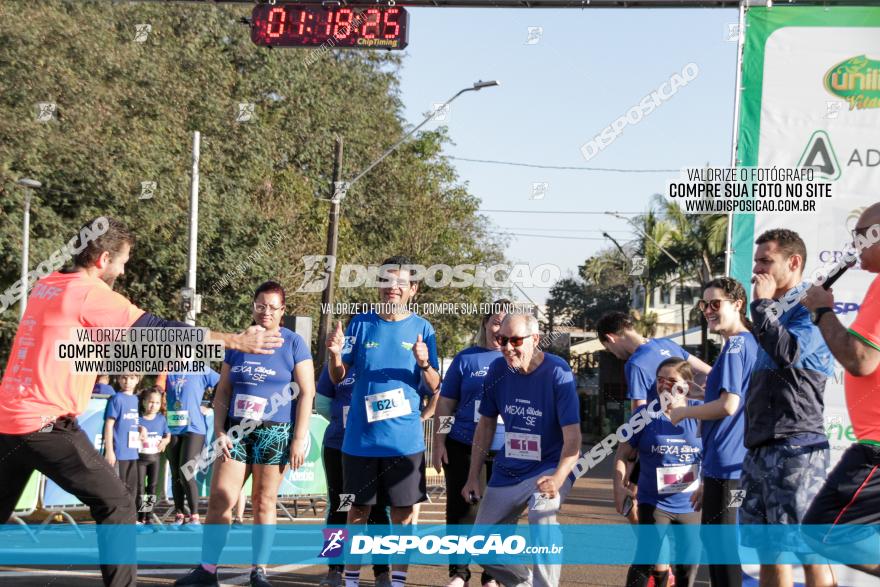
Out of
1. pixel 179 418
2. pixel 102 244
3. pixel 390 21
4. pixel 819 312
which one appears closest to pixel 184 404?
pixel 179 418

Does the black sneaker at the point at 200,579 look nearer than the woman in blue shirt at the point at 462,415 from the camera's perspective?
Yes

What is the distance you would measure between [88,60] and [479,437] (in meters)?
19.5

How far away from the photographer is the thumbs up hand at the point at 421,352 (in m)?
7.38

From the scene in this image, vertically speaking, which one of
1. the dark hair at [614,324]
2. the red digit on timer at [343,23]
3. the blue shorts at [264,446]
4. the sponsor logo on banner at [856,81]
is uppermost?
the red digit on timer at [343,23]

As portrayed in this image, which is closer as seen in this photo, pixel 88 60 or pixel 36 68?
pixel 36 68

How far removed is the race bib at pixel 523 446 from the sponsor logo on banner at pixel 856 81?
3.41m

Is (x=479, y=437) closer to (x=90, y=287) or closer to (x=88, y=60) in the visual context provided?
(x=90, y=287)

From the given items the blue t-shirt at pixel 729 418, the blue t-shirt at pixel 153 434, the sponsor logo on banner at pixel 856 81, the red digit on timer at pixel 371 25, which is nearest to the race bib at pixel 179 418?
the blue t-shirt at pixel 153 434

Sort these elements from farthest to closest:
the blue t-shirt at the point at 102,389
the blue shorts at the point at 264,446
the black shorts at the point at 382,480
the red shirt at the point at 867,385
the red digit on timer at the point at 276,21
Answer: the blue t-shirt at the point at 102,389 → the red digit on timer at the point at 276,21 → the blue shorts at the point at 264,446 → the black shorts at the point at 382,480 → the red shirt at the point at 867,385

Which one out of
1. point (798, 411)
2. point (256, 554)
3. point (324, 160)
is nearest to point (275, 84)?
point (324, 160)

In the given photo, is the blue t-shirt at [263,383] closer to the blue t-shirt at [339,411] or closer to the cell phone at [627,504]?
the blue t-shirt at [339,411]

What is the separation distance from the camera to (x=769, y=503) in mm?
5449

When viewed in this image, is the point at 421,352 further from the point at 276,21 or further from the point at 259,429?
the point at 276,21

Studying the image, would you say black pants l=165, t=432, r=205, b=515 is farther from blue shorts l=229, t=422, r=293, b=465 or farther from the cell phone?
the cell phone
